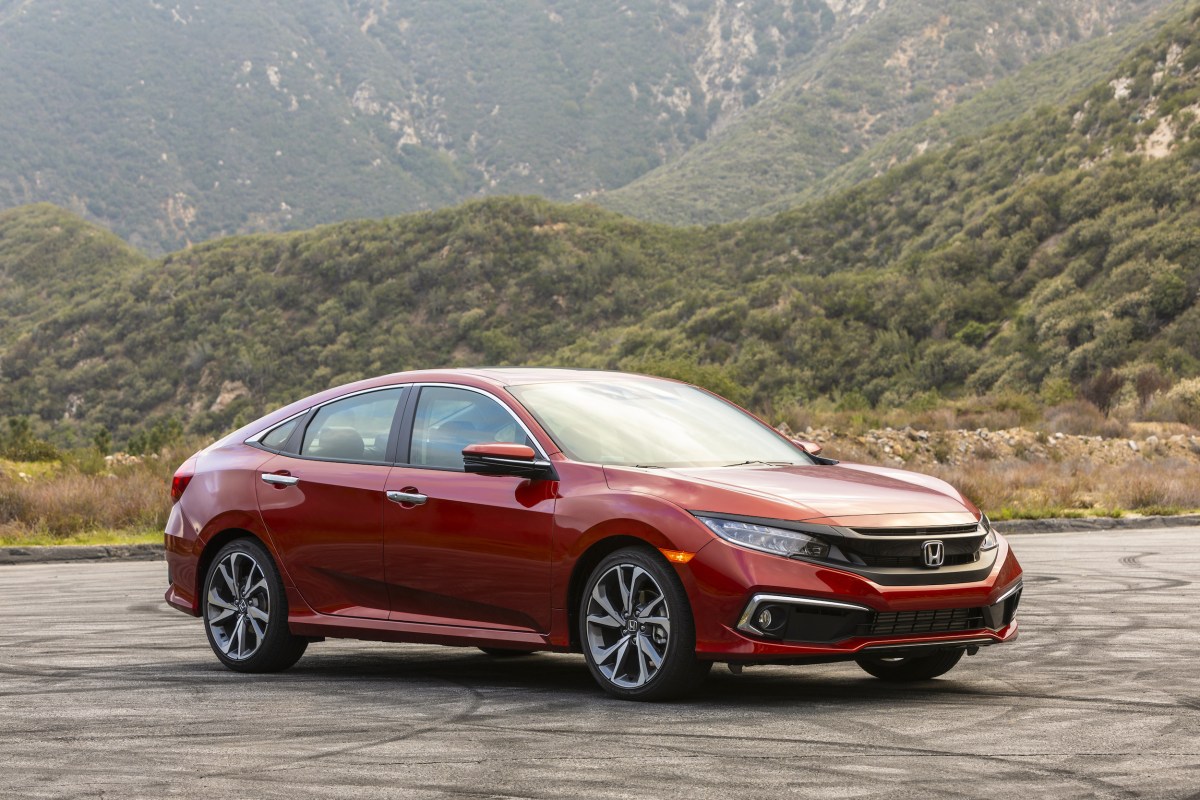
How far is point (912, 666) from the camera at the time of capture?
836cm

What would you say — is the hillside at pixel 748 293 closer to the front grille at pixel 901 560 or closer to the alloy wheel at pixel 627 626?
the front grille at pixel 901 560

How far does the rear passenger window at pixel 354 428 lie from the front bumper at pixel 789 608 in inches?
94.6

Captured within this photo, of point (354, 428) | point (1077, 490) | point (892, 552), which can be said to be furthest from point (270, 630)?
point (1077, 490)

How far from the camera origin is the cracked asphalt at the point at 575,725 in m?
5.71

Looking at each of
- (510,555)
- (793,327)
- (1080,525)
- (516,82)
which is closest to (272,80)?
(516,82)

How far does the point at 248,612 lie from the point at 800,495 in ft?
11.7

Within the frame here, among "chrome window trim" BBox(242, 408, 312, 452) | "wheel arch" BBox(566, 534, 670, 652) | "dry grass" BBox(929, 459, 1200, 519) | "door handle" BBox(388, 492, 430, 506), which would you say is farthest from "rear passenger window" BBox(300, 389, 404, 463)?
"dry grass" BBox(929, 459, 1200, 519)

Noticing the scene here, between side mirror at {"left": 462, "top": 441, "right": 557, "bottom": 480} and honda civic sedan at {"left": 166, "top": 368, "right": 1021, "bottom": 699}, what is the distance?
0.04ft

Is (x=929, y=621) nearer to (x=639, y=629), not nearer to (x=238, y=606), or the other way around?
(x=639, y=629)

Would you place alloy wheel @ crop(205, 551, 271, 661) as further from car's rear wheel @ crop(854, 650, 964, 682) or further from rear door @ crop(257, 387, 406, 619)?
car's rear wheel @ crop(854, 650, 964, 682)

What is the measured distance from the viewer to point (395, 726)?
7.05 metres

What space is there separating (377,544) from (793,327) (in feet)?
166

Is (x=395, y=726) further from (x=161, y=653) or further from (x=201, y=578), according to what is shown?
(x=161, y=653)

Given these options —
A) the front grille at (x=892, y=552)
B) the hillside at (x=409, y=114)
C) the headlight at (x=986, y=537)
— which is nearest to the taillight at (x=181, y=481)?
the front grille at (x=892, y=552)
